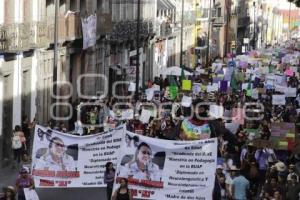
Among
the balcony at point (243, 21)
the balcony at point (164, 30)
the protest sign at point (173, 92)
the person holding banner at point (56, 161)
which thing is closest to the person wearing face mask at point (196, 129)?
the person holding banner at point (56, 161)

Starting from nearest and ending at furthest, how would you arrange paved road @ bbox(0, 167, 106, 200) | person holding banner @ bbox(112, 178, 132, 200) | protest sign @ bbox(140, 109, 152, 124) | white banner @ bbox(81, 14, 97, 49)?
person holding banner @ bbox(112, 178, 132, 200), paved road @ bbox(0, 167, 106, 200), protest sign @ bbox(140, 109, 152, 124), white banner @ bbox(81, 14, 97, 49)

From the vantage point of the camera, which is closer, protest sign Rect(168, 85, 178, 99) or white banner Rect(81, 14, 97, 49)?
white banner Rect(81, 14, 97, 49)

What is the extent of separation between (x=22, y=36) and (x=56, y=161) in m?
10.9

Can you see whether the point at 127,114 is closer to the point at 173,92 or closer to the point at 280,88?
the point at 173,92

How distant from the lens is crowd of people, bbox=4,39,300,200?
54.3 feet

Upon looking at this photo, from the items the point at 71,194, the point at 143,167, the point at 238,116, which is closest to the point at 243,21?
the point at 238,116

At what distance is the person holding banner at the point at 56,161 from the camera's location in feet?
53.9

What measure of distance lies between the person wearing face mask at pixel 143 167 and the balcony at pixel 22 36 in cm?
1025

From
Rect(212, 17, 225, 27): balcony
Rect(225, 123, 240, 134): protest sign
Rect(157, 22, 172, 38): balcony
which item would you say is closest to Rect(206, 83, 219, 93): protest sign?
Rect(225, 123, 240, 134): protest sign

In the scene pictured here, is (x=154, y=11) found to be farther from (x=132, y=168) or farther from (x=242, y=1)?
(x=242, y=1)

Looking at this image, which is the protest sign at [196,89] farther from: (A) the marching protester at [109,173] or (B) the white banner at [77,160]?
(A) the marching protester at [109,173]

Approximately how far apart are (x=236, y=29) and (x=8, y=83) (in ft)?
300

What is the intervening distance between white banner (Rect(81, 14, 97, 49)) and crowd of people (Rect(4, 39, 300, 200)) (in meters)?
2.50

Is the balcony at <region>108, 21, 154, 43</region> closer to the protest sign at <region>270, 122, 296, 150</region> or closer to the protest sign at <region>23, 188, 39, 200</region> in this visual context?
the protest sign at <region>270, 122, 296, 150</region>
